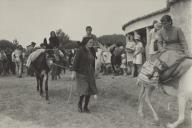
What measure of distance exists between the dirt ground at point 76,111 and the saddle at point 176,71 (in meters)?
1.02

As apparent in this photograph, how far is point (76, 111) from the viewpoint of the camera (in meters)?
10.6

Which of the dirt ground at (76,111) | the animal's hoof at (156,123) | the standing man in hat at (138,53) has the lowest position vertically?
the animal's hoof at (156,123)

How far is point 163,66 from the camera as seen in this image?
8.65 meters

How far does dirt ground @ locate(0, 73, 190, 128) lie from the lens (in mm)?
9250

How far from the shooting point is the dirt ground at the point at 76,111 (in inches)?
364

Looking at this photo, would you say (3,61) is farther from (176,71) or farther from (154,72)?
(176,71)

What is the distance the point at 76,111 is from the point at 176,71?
3184 millimetres

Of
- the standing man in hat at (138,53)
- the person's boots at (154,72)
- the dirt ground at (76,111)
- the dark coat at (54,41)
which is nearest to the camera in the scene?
the person's boots at (154,72)

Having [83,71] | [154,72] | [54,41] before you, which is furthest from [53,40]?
[154,72]

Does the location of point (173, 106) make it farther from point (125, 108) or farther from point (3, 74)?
point (3, 74)

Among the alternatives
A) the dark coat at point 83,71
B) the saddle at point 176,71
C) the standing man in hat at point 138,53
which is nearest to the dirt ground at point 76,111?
the dark coat at point 83,71

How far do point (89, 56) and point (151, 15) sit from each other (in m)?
14.1

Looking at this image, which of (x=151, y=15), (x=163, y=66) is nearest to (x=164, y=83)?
(x=163, y=66)

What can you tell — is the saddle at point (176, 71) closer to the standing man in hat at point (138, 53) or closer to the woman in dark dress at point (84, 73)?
the woman in dark dress at point (84, 73)
